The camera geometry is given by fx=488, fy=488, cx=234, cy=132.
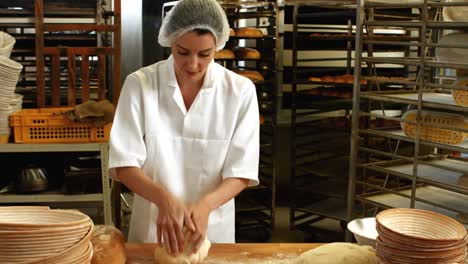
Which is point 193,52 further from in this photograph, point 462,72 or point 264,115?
point 264,115

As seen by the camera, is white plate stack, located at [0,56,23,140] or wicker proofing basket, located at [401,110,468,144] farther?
white plate stack, located at [0,56,23,140]

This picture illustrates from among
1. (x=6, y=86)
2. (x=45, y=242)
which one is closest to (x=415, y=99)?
(x=45, y=242)

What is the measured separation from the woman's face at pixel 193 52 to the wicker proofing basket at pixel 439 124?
3.41 feet

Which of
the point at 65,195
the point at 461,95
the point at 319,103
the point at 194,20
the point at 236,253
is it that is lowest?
the point at 65,195

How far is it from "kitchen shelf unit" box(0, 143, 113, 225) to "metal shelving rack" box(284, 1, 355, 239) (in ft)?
5.23

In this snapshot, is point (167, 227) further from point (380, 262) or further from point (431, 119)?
point (431, 119)

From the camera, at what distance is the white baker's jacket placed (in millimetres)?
1774

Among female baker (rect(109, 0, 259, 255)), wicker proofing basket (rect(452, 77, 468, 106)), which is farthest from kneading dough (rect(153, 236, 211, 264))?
wicker proofing basket (rect(452, 77, 468, 106))

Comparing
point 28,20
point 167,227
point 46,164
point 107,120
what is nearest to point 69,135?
point 107,120

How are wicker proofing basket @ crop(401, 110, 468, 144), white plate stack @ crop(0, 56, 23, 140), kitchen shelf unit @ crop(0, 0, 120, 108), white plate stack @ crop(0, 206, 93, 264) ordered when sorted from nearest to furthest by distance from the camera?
white plate stack @ crop(0, 206, 93, 264) < wicker proofing basket @ crop(401, 110, 468, 144) < white plate stack @ crop(0, 56, 23, 140) < kitchen shelf unit @ crop(0, 0, 120, 108)

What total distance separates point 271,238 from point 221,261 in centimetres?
264

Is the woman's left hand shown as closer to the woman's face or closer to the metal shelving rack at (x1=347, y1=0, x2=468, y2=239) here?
the woman's face

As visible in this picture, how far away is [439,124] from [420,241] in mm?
1130

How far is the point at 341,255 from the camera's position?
4.41ft
